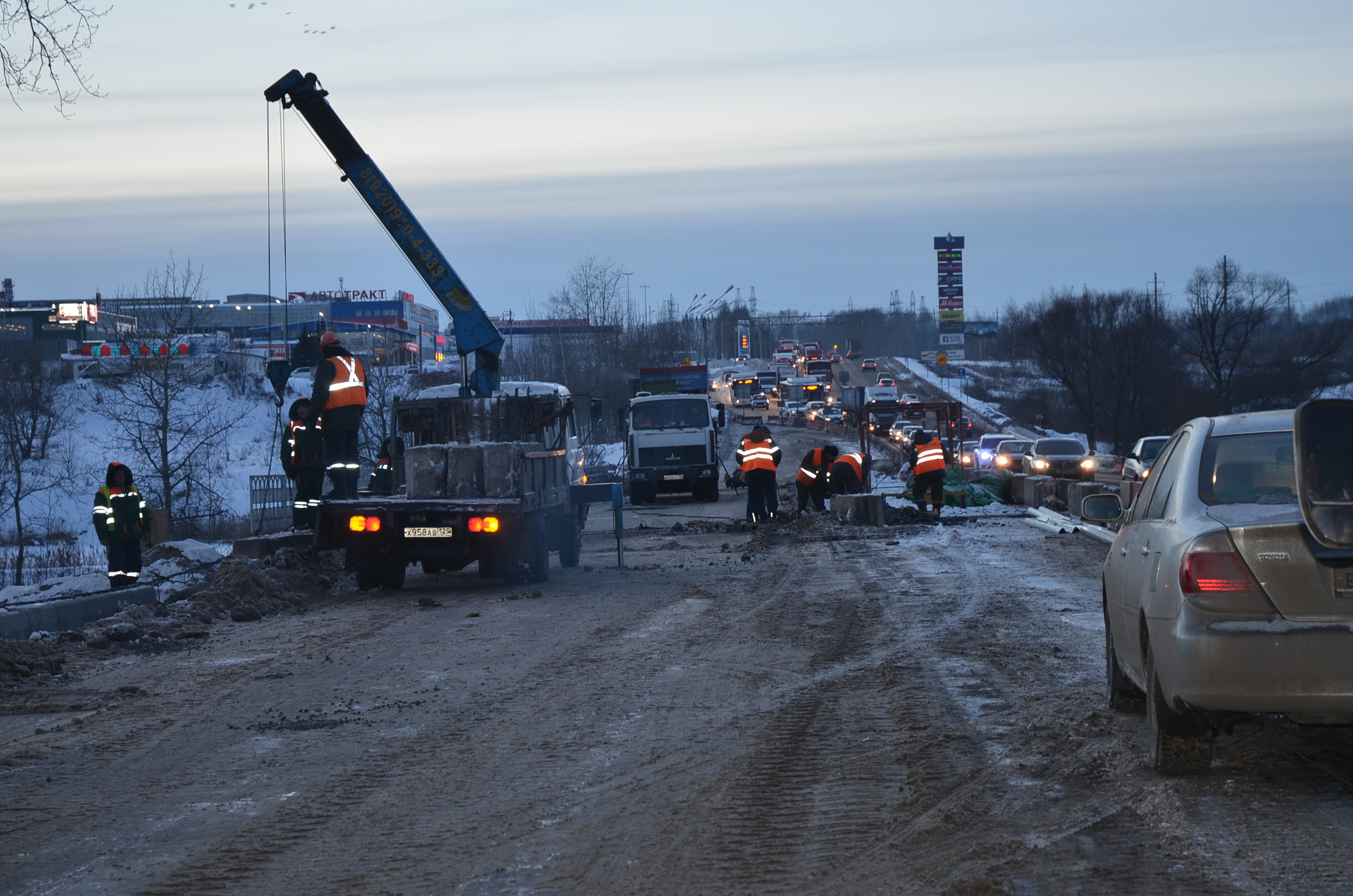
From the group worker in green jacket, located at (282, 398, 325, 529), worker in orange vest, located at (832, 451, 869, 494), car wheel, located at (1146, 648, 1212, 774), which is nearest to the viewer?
car wheel, located at (1146, 648, 1212, 774)

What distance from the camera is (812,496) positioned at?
25.1 m

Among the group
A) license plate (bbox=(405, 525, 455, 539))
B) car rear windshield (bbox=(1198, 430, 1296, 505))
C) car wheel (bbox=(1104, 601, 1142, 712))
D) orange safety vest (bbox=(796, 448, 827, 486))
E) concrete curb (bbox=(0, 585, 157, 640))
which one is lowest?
concrete curb (bbox=(0, 585, 157, 640))

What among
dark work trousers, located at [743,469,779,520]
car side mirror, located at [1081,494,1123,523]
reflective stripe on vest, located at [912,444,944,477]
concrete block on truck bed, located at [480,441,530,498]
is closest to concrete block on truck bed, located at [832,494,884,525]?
reflective stripe on vest, located at [912,444,944,477]

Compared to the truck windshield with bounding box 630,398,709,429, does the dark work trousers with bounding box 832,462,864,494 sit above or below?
below

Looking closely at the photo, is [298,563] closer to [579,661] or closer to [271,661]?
[271,661]

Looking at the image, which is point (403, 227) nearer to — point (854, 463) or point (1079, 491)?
point (854, 463)

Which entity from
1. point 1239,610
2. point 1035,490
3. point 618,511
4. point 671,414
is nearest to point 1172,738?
point 1239,610

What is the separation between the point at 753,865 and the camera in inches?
185

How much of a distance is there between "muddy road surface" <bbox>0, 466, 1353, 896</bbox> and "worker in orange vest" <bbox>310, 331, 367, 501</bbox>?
13.2 ft

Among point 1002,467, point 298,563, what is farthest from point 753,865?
point 1002,467

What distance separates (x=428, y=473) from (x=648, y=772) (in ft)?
30.9

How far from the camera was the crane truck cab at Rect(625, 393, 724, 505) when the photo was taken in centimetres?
3381

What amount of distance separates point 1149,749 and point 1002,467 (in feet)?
124

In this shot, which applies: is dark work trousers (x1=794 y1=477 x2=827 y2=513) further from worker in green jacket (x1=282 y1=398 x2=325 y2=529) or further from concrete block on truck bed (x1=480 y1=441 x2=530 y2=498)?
concrete block on truck bed (x1=480 y1=441 x2=530 y2=498)
